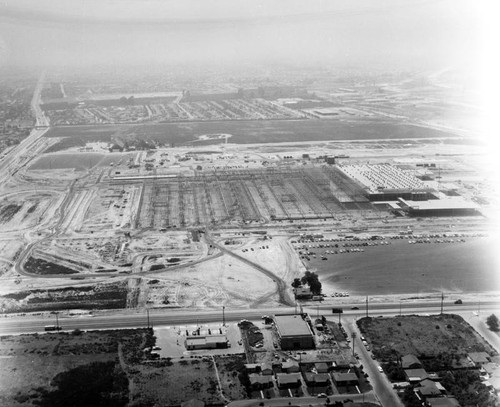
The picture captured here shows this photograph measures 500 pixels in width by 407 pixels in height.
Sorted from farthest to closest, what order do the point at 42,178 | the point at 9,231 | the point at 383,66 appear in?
the point at 383,66
the point at 42,178
the point at 9,231

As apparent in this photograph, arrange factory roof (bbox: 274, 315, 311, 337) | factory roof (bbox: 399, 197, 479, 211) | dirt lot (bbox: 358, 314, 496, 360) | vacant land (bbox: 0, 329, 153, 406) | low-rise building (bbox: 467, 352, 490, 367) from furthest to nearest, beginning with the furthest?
1. factory roof (bbox: 399, 197, 479, 211)
2. factory roof (bbox: 274, 315, 311, 337)
3. dirt lot (bbox: 358, 314, 496, 360)
4. low-rise building (bbox: 467, 352, 490, 367)
5. vacant land (bbox: 0, 329, 153, 406)

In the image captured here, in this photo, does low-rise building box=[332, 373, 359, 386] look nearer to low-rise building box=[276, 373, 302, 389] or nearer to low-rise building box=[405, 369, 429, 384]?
low-rise building box=[276, 373, 302, 389]

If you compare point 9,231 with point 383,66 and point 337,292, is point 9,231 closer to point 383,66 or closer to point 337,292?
point 337,292

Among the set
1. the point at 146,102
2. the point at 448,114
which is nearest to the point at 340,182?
the point at 448,114

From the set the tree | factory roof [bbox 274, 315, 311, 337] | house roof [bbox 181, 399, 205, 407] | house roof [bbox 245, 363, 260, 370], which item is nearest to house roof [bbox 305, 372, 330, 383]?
house roof [bbox 245, 363, 260, 370]

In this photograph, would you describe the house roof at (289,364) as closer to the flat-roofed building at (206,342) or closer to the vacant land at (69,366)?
the flat-roofed building at (206,342)

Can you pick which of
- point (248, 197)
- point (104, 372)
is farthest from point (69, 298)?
point (248, 197)

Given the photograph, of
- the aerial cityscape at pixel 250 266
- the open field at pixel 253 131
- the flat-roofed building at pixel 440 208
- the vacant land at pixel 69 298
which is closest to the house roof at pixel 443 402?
the aerial cityscape at pixel 250 266
